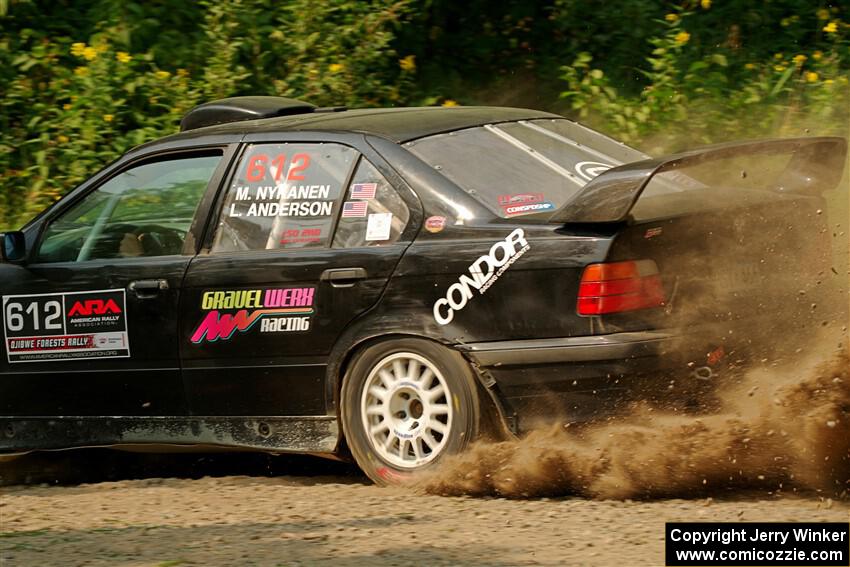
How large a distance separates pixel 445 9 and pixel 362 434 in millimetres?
6876

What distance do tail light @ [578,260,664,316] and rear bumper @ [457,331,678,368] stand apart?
110 mm

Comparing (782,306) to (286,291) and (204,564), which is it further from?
(204,564)

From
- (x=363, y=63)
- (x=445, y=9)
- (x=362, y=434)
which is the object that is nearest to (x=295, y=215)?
(x=362, y=434)

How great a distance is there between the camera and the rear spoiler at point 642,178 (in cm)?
493

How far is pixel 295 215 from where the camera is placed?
5.83 m

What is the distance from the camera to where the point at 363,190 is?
5.69 metres

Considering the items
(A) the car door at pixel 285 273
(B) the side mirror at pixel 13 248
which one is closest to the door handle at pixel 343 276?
(A) the car door at pixel 285 273

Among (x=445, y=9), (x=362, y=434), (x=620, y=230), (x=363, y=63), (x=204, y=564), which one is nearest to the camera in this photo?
(x=204, y=564)

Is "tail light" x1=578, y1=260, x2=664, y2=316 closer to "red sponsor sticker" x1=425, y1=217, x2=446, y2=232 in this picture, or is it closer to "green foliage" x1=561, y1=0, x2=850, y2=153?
"red sponsor sticker" x1=425, y1=217, x2=446, y2=232

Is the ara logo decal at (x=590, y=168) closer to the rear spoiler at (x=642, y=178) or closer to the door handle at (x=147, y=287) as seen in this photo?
the rear spoiler at (x=642, y=178)

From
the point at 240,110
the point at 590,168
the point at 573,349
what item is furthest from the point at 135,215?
the point at 573,349

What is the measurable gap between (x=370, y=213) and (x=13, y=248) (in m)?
1.96

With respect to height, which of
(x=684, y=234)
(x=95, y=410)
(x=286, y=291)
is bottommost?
(x=95, y=410)

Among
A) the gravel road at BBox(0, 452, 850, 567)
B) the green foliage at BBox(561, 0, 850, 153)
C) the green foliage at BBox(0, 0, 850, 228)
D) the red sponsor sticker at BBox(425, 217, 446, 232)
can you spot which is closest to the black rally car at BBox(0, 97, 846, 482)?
the red sponsor sticker at BBox(425, 217, 446, 232)
